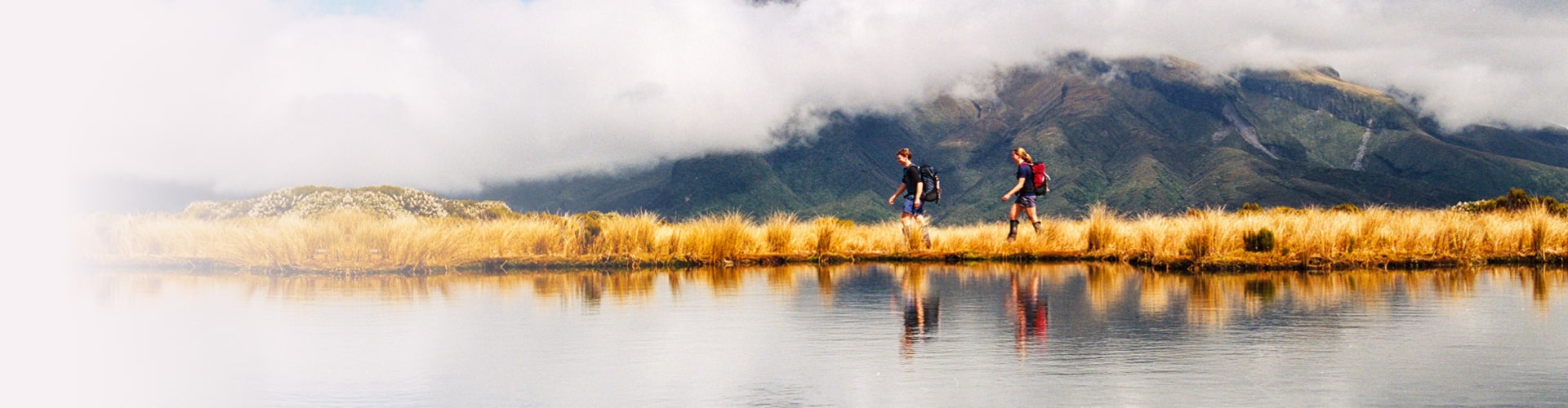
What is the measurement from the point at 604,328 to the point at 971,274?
Result: 7761 mm

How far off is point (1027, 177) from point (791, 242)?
429cm

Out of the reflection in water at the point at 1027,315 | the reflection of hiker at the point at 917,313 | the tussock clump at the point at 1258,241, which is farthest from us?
the tussock clump at the point at 1258,241

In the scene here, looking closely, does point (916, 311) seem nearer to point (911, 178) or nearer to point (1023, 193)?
point (911, 178)

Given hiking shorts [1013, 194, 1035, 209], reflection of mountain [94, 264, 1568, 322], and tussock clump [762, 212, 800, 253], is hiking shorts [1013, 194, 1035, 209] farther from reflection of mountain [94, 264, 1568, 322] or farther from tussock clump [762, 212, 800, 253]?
tussock clump [762, 212, 800, 253]

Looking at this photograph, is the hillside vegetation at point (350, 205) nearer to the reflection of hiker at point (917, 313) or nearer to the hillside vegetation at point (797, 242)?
the hillside vegetation at point (797, 242)

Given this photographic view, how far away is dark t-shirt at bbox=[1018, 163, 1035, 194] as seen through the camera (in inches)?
847

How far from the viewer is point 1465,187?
627ft

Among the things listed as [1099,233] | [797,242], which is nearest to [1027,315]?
[1099,233]

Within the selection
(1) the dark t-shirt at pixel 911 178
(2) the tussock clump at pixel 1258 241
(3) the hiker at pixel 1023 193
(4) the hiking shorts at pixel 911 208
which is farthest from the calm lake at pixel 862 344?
(4) the hiking shorts at pixel 911 208

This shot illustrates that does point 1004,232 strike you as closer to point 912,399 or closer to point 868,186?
point 912,399

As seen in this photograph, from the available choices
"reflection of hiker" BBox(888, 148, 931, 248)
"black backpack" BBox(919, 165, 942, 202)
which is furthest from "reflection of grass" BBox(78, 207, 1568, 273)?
"black backpack" BBox(919, 165, 942, 202)

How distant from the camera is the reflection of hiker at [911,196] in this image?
2109 centimetres

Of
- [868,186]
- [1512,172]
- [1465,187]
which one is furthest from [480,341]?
[1512,172]

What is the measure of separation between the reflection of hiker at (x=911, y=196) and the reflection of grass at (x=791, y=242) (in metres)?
0.38
